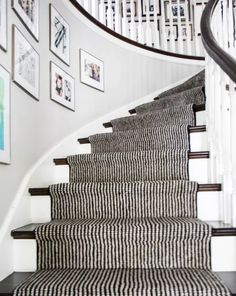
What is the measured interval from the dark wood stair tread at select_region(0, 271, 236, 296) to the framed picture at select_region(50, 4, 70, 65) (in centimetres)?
150

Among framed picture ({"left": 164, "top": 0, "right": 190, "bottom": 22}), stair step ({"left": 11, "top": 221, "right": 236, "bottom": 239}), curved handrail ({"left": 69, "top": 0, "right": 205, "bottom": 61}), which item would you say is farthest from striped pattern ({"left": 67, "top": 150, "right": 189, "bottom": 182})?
framed picture ({"left": 164, "top": 0, "right": 190, "bottom": 22})

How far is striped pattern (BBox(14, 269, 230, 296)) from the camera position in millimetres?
1341

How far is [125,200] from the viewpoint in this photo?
6.34ft

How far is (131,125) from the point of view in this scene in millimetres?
2869

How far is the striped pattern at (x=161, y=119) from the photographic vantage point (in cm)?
261

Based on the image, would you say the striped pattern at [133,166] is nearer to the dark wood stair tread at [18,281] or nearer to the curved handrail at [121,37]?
the dark wood stair tread at [18,281]

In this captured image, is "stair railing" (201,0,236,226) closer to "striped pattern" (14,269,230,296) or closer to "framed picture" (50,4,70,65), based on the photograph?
"striped pattern" (14,269,230,296)

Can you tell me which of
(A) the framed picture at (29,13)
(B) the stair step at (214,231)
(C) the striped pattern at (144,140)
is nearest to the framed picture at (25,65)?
(A) the framed picture at (29,13)

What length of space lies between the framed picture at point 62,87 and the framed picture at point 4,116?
0.75 m

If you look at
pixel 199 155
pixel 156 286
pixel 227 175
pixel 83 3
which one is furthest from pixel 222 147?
pixel 83 3

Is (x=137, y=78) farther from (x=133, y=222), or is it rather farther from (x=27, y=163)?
(x=133, y=222)

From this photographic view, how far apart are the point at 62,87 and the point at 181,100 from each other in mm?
988

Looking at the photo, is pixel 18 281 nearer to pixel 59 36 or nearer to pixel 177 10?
pixel 59 36

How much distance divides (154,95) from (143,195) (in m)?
1.96
